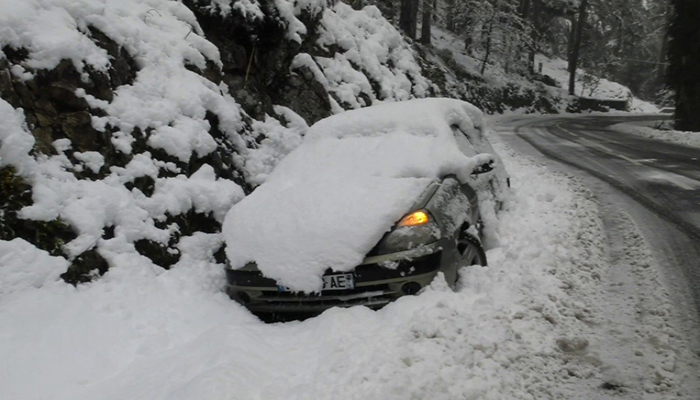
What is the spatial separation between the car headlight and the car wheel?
44 centimetres

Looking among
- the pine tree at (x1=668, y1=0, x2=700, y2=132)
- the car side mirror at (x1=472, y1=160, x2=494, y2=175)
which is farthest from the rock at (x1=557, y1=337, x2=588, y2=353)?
the pine tree at (x1=668, y1=0, x2=700, y2=132)

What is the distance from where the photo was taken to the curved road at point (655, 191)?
4.11 metres

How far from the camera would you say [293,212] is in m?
3.84

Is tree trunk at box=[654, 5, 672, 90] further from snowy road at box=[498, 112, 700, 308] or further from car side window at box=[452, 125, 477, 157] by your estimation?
car side window at box=[452, 125, 477, 157]

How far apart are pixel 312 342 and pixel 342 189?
1303mm

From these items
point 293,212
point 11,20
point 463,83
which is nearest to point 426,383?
point 293,212

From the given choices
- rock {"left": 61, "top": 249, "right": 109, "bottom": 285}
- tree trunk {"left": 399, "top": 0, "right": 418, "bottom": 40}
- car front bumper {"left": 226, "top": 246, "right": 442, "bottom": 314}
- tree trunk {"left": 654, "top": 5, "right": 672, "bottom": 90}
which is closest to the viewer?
car front bumper {"left": 226, "top": 246, "right": 442, "bottom": 314}

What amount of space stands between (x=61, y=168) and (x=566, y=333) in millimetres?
4370

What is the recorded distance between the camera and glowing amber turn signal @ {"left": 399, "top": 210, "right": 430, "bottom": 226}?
360 cm

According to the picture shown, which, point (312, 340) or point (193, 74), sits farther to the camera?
point (193, 74)

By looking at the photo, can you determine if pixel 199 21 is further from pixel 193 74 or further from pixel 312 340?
pixel 312 340

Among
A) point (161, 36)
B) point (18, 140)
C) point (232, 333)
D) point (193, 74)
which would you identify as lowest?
point (232, 333)

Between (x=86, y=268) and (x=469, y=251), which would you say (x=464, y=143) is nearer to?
(x=469, y=251)

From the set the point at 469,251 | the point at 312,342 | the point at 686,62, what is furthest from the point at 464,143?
the point at 686,62
